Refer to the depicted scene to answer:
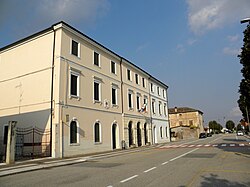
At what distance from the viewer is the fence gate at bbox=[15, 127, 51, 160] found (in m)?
19.2

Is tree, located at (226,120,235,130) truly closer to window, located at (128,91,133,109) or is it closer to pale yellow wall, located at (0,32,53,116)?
window, located at (128,91,133,109)

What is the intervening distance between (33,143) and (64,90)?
193 inches

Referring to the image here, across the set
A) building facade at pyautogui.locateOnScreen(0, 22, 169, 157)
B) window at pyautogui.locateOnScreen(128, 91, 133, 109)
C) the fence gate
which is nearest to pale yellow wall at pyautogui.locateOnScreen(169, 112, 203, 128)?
window at pyautogui.locateOnScreen(128, 91, 133, 109)

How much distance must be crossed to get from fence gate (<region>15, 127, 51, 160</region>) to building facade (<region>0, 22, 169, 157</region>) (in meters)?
0.46

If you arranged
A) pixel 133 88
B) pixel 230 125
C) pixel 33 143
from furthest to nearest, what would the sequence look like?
pixel 230 125 < pixel 133 88 < pixel 33 143

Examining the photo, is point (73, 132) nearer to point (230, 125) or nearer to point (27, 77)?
point (27, 77)

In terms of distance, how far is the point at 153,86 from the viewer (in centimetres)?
4372

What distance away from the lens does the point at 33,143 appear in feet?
65.0

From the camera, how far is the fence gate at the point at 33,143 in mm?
19203

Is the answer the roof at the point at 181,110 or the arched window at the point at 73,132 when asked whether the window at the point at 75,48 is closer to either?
the arched window at the point at 73,132

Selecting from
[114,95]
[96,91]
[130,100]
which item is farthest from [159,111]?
[96,91]

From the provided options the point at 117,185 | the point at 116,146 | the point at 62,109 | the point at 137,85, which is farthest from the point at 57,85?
the point at 137,85

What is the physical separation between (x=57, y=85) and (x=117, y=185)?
13794mm

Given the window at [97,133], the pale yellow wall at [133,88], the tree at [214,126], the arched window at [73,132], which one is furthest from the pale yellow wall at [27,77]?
the tree at [214,126]
